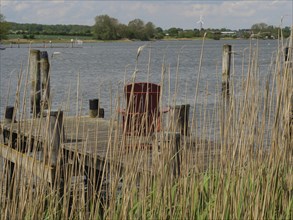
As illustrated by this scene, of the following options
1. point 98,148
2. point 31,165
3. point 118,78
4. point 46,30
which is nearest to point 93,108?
point 98,148

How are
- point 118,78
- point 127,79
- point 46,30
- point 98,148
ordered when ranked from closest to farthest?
1. point 98,148
2. point 127,79
3. point 118,78
4. point 46,30

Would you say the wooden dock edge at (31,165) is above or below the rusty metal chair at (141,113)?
below

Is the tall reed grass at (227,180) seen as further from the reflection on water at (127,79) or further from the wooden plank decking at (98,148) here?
the reflection on water at (127,79)

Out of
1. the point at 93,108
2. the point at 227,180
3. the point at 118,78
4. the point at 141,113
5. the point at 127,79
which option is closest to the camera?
the point at 227,180

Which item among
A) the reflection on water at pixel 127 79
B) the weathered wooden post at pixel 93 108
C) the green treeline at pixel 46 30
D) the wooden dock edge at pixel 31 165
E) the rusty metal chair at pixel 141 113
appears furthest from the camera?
the green treeline at pixel 46 30

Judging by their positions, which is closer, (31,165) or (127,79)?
(31,165)

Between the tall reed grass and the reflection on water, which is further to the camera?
the reflection on water

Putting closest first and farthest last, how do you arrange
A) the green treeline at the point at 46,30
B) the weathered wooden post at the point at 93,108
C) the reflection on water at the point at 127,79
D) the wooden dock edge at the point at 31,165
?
the wooden dock edge at the point at 31,165, the reflection on water at the point at 127,79, the weathered wooden post at the point at 93,108, the green treeline at the point at 46,30

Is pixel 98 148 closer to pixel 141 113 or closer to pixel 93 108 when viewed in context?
pixel 141 113

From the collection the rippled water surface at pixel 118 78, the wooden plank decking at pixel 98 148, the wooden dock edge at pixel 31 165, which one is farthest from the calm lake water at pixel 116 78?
the wooden dock edge at pixel 31 165

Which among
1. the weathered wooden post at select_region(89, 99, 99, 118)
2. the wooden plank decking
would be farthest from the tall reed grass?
the weathered wooden post at select_region(89, 99, 99, 118)

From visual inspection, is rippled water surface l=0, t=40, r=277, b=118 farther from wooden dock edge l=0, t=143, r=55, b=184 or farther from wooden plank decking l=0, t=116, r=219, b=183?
wooden dock edge l=0, t=143, r=55, b=184

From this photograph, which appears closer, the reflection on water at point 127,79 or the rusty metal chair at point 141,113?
the rusty metal chair at point 141,113

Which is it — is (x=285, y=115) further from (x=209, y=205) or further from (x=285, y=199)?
(x=209, y=205)
